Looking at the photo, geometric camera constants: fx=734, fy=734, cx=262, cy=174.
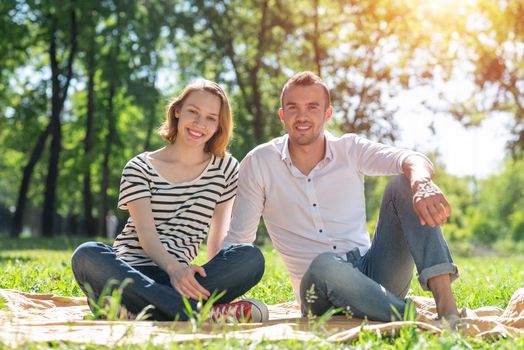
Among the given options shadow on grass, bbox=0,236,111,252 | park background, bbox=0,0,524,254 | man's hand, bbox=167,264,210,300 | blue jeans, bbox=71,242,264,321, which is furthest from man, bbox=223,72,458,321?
park background, bbox=0,0,524,254

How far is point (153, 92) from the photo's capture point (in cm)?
2250

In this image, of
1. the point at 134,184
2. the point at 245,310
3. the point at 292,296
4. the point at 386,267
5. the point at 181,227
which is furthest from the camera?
the point at 292,296

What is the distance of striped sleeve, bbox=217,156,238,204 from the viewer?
498cm

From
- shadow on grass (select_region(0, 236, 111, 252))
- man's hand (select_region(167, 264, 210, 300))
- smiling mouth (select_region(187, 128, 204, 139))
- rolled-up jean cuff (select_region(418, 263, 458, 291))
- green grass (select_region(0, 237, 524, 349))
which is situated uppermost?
smiling mouth (select_region(187, 128, 204, 139))

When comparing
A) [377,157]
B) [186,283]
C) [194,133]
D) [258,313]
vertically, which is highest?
[194,133]

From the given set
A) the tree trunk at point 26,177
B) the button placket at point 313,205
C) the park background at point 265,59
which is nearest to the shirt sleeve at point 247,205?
the button placket at point 313,205

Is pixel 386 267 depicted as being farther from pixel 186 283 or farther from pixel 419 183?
pixel 186 283

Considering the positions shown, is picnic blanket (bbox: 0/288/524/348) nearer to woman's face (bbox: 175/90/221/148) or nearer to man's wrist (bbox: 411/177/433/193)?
man's wrist (bbox: 411/177/433/193)

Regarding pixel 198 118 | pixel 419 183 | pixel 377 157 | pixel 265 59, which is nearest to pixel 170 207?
pixel 198 118

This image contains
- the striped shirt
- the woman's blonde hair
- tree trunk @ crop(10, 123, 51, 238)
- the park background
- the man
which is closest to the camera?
the man

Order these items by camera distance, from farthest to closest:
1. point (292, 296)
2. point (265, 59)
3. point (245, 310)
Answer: point (265, 59) → point (292, 296) → point (245, 310)

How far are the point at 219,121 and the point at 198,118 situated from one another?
0.23 meters

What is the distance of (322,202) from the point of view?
4797 mm

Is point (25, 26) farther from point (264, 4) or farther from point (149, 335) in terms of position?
point (149, 335)
